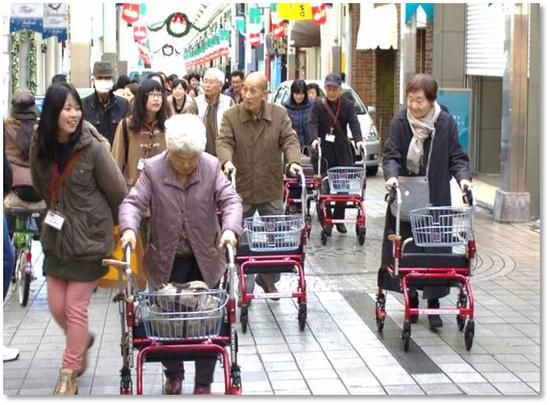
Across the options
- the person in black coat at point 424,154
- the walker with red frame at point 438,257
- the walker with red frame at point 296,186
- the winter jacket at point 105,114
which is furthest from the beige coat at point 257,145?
the walker with red frame at point 296,186

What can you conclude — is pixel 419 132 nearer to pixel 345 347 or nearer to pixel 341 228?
pixel 345 347

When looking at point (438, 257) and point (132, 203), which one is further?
point (438, 257)

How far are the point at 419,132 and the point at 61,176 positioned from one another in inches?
109

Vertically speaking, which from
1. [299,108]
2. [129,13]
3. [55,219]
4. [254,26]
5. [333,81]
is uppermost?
[254,26]

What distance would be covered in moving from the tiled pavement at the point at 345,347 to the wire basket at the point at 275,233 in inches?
24.1

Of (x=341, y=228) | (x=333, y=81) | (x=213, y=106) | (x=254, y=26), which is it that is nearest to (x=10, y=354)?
(x=213, y=106)

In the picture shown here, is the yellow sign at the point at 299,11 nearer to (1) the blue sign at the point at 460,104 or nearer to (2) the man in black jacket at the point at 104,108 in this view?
(1) the blue sign at the point at 460,104

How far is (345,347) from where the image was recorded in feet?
23.9

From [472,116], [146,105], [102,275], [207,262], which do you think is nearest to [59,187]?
[102,275]

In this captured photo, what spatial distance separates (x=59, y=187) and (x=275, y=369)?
1.88 metres

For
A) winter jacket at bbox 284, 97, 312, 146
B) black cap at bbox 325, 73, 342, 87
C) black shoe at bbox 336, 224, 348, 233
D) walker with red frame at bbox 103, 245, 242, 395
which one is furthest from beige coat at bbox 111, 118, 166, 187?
winter jacket at bbox 284, 97, 312, 146

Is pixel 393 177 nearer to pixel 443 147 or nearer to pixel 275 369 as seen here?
pixel 443 147

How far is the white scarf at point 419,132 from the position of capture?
24.5 ft

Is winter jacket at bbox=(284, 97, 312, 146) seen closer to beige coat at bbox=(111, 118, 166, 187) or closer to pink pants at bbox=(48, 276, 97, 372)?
A: beige coat at bbox=(111, 118, 166, 187)
